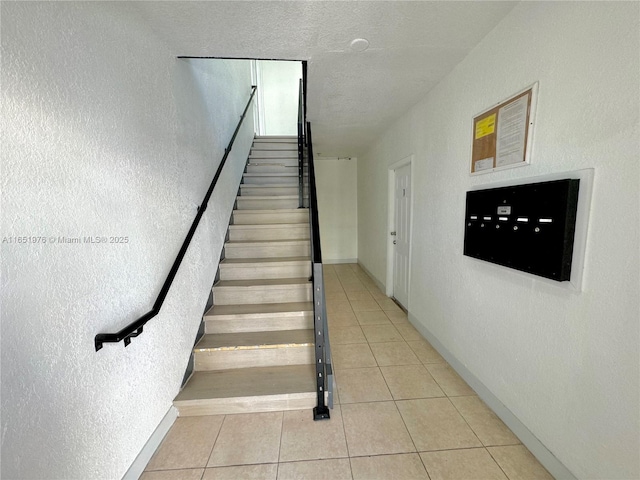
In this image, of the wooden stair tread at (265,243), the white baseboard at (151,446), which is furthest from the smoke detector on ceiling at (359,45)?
the white baseboard at (151,446)

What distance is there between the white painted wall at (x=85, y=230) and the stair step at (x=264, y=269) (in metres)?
0.75

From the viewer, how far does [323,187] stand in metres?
5.57

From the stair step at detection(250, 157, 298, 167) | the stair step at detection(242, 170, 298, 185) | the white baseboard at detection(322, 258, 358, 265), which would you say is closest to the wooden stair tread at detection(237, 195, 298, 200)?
the stair step at detection(242, 170, 298, 185)

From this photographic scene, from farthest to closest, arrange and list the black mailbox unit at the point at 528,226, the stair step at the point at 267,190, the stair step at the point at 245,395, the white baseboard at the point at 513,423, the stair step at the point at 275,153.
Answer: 1. the stair step at the point at 275,153
2. the stair step at the point at 267,190
3. the stair step at the point at 245,395
4. the white baseboard at the point at 513,423
5. the black mailbox unit at the point at 528,226

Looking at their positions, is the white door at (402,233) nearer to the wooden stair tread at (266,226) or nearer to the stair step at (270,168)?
the wooden stair tread at (266,226)

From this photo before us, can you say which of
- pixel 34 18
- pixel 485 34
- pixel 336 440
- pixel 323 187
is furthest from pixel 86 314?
pixel 323 187

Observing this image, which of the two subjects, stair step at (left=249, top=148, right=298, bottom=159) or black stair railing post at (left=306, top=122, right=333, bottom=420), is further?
stair step at (left=249, top=148, right=298, bottom=159)

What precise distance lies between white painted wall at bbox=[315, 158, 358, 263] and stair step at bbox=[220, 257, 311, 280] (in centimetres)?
311

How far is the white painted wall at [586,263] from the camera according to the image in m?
0.95

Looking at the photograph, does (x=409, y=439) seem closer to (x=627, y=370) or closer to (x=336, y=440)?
(x=336, y=440)

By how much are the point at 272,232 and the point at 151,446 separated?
2.03 metres

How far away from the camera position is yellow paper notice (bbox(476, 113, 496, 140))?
1.56 m

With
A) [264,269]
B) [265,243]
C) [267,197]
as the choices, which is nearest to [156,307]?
[264,269]

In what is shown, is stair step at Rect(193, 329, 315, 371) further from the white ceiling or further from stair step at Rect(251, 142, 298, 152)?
stair step at Rect(251, 142, 298, 152)
